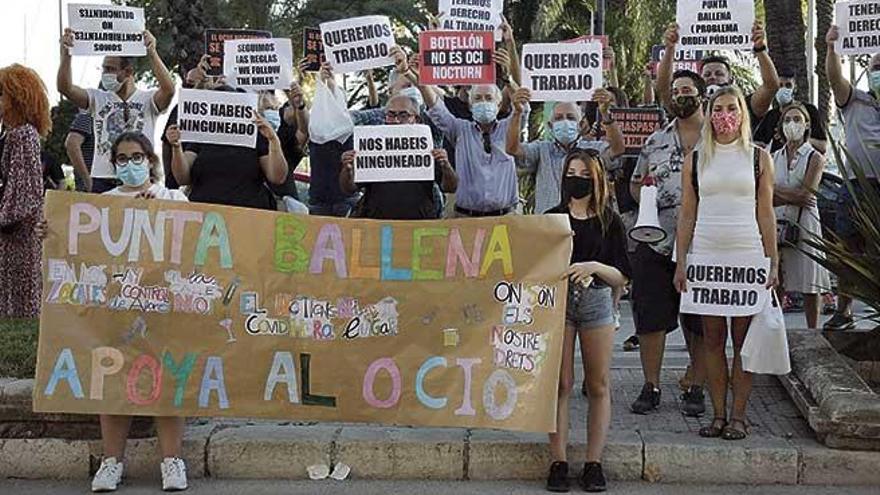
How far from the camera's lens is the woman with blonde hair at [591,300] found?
5707 mm

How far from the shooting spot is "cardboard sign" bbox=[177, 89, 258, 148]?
22.9ft

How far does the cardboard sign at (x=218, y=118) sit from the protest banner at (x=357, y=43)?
1477 mm

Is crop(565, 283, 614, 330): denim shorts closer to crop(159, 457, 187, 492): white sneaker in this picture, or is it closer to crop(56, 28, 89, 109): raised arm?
crop(159, 457, 187, 492): white sneaker

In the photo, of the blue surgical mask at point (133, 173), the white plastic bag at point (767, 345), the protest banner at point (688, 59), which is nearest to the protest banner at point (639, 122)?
the protest banner at point (688, 59)

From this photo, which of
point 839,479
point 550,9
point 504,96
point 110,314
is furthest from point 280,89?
point 550,9

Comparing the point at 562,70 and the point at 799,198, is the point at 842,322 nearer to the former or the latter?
the point at 799,198

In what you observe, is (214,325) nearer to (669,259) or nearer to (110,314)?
(110,314)

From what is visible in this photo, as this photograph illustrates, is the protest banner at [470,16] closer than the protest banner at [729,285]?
No

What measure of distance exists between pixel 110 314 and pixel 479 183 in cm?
247

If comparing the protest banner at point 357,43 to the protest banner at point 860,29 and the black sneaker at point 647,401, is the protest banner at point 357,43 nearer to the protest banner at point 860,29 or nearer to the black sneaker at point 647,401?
the black sneaker at point 647,401

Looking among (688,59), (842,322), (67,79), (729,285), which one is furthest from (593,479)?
(67,79)

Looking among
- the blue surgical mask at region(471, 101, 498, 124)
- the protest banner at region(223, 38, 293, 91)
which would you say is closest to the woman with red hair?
the protest banner at region(223, 38, 293, 91)

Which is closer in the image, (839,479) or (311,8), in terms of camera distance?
(839,479)

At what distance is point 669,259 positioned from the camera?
267 inches
